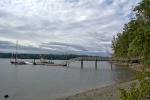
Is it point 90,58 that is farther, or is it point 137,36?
point 90,58

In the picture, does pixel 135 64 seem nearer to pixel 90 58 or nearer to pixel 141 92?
pixel 90 58

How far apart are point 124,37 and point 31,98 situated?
57.8 m

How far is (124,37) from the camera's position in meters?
78.6

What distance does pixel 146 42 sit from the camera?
3509 centimetres

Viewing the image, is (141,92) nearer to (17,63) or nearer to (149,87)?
(149,87)

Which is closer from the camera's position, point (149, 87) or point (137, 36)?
point (149, 87)

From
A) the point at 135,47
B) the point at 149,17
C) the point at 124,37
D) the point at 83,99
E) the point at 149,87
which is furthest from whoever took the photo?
the point at 124,37

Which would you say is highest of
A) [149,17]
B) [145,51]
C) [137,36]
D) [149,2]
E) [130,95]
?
[149,2]

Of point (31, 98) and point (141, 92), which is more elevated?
point (141, 92)

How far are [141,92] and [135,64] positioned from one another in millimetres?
84583

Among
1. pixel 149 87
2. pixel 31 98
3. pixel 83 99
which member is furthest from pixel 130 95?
pixel 31 98

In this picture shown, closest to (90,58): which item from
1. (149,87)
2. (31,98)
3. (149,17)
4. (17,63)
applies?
(17,63)

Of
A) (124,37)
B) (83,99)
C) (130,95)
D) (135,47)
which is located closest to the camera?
(130,95)

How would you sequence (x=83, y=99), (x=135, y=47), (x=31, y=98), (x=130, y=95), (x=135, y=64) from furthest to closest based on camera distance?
(x=135, y=64) < (x=135, y=47) < (x=31, y=98) < (x=83, y=99) < (x=130, y=95)
